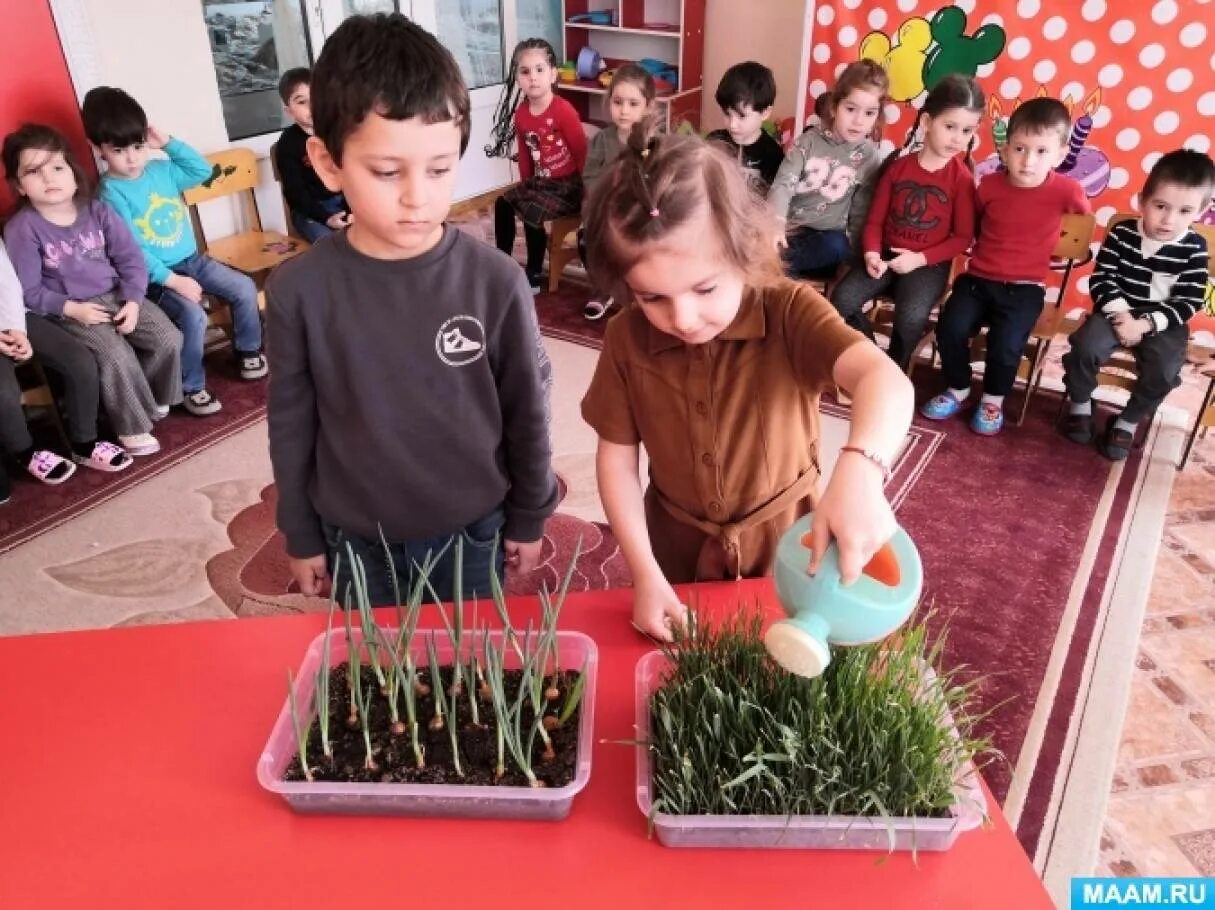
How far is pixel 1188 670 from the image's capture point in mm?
2029

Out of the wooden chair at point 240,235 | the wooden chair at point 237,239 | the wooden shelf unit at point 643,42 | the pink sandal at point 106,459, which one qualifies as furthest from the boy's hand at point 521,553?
the wooden shelf unit at point 643,42

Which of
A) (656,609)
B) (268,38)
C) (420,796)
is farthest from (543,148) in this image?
(420,796)

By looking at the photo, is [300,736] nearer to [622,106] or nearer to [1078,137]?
[622,106]

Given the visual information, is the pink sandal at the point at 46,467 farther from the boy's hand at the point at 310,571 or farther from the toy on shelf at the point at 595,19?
the toy on shelf at the point at 595,19

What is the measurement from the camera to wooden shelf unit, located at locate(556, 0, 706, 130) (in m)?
4.75

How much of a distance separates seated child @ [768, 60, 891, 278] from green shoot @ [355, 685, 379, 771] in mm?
2709

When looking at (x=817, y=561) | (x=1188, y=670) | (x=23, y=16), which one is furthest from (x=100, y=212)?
(x=1188, y=670)

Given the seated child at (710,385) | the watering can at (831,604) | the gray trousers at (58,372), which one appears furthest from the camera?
the gray trousers at (58,372)

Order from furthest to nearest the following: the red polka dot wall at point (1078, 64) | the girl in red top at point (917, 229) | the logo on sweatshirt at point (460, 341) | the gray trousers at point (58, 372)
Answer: the red polka dot wall at point (1078, 64), the girl in red top at point (917, 229), the gray trousers at point (58, 372), the logo on sweatshirt at point (460, 341)

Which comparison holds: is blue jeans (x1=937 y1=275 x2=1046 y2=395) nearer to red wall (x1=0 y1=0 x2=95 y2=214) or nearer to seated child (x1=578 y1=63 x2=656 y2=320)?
seated child (x1=578 y1=63 x2=656 y2=320)

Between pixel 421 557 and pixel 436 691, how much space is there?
0.58 m

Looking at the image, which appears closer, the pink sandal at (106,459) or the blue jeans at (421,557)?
the blue jeans at (421,557)

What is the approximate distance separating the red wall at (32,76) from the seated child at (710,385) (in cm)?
273

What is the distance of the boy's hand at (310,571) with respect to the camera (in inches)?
55.4
